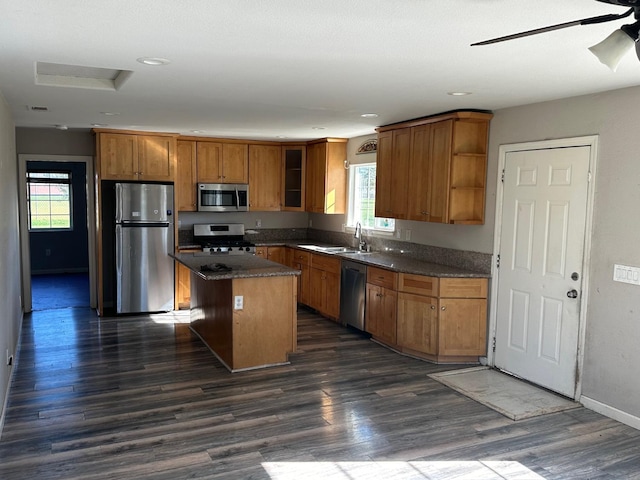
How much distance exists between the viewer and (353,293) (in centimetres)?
604

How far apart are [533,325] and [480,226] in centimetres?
105

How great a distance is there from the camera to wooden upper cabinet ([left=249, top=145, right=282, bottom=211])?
25.5 feet

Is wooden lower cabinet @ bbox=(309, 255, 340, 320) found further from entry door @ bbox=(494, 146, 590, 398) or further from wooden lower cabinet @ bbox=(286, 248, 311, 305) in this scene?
entry door @ bbox=(494, 146, 590, 398)

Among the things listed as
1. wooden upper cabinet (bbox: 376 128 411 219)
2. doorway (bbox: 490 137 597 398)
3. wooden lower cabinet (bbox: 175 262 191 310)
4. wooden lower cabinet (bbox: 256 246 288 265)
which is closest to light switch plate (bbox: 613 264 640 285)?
doorway (bbox: 490 137 597 398)

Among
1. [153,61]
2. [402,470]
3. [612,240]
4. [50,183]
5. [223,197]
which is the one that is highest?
[153,61]

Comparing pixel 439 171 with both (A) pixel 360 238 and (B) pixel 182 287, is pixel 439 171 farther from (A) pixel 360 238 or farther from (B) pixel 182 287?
(B) pixel 182 287

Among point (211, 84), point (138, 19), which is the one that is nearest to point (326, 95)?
point (211, 84)

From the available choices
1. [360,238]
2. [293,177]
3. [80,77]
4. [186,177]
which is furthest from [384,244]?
[80,77]

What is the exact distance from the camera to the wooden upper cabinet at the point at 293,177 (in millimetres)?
7812

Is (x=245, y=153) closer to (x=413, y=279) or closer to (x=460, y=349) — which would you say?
(x=413, y=279)

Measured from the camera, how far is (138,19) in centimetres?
232

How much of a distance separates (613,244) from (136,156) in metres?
5.41

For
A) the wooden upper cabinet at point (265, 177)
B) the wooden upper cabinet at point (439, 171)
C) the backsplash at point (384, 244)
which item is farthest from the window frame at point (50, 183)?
the wooden upper cabinet at point (439, 171)

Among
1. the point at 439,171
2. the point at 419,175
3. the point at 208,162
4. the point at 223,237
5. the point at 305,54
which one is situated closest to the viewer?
the point at 305,54
